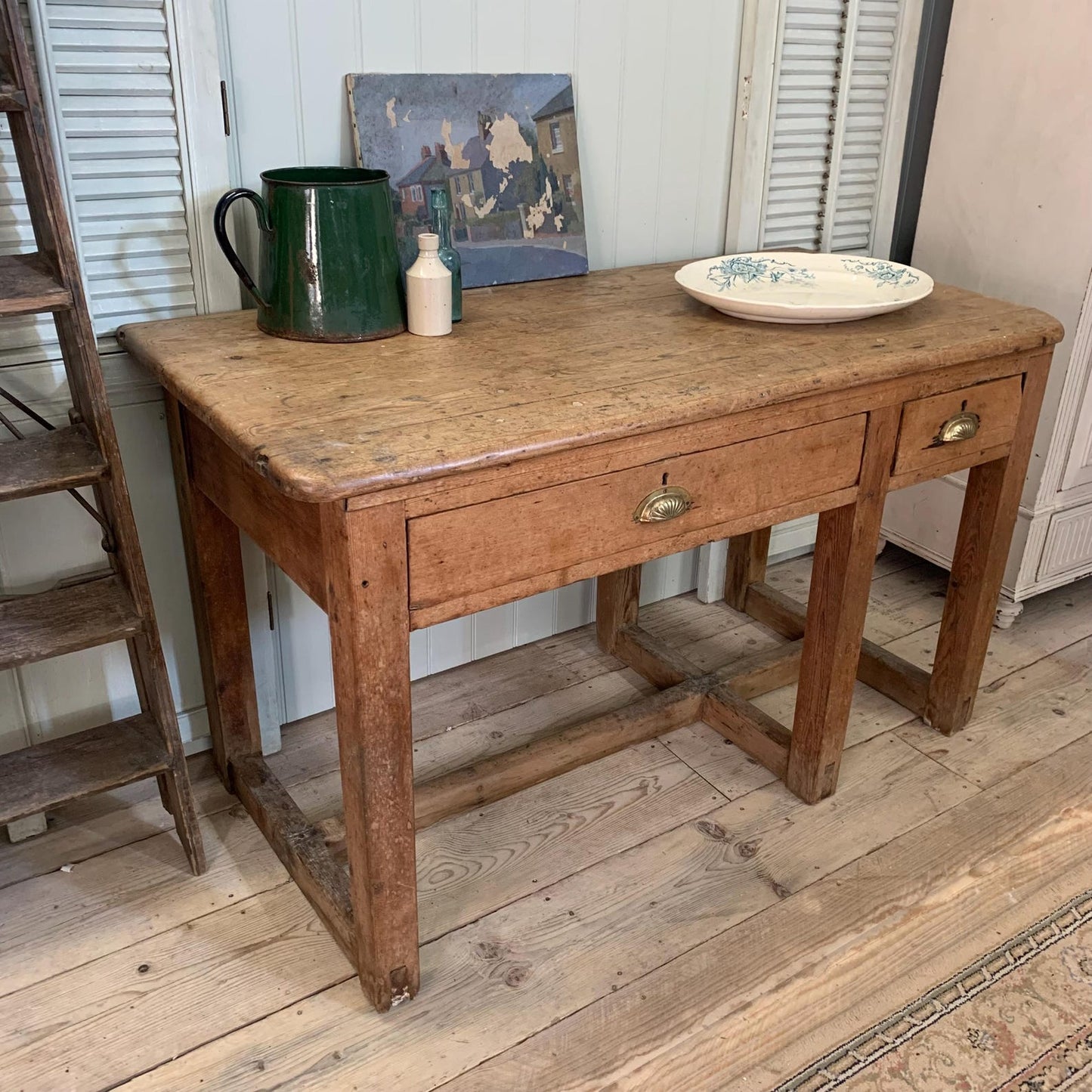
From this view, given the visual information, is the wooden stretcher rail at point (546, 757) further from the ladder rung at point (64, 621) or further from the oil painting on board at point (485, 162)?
the oil painting on board at point (485, 162)

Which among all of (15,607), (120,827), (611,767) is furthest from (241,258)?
(611,767)

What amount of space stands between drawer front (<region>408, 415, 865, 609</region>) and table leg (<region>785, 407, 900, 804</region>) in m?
0.05

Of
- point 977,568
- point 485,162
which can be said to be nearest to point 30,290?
point 485,162

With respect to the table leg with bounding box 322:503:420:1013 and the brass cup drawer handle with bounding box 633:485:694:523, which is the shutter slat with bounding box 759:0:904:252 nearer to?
the brass cup drawer handle with bounding box 633:485:694:523

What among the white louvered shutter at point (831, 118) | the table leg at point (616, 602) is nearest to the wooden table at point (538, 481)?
the table leg at point (616, 602)

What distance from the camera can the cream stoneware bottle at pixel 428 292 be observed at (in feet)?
4.63

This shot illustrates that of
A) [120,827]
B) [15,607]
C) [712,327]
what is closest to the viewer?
[15,607]

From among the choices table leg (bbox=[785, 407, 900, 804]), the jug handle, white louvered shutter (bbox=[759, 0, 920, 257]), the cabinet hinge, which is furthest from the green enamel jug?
white louvered shutter (bbox=[759, 0, 920, 257])

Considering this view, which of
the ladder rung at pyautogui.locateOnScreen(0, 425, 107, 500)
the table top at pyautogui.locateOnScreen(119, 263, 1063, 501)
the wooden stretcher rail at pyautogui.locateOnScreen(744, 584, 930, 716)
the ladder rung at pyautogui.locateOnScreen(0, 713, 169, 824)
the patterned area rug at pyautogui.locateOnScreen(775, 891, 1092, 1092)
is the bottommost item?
the patterned area rug at pyautogui.locateOnScreen(775, 891, 1092, 1092)

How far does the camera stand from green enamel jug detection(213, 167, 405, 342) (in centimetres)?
136

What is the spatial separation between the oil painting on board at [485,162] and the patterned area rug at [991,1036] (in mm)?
1270

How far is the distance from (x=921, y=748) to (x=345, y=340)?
50.1 inches

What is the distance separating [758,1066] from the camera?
4.30 feet

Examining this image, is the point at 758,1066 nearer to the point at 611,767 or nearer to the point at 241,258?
the point at 611,767
